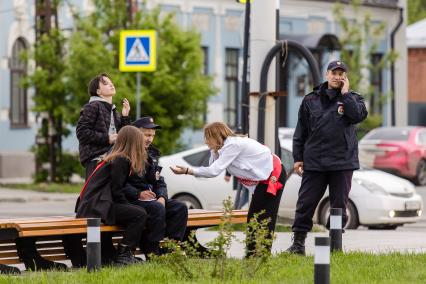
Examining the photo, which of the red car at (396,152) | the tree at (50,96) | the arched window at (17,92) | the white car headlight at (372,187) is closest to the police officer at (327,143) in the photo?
the white car headlight at (372,187)

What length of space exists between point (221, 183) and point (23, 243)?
8923 mm

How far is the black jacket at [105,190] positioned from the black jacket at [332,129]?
168cm

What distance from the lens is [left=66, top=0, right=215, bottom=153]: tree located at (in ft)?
99.0

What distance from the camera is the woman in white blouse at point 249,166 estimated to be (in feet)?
40.0

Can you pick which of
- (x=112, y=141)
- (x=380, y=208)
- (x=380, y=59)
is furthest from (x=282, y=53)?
(x=380, y=59)

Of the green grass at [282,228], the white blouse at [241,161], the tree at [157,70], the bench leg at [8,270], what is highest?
the tree at [157,70]

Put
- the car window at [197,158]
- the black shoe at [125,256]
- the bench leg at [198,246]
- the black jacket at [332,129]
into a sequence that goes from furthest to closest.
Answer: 1. the car window at [197,158]
2. the black jacket at [332,129]
3. the black shoe at [125,256]
4. the bench leg at [198,246]

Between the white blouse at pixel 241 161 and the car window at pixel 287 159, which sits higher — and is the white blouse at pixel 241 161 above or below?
above

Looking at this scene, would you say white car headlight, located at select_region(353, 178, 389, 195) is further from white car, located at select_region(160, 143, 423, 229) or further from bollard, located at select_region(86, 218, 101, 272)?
A: bollard, located at select_region(86, 218, 101, 272)

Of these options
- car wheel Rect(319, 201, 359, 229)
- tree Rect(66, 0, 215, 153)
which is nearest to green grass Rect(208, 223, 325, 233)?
car wheel Rect(319, 201, 359, 229)

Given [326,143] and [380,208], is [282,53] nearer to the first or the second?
[380,208]

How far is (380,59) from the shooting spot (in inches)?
2085

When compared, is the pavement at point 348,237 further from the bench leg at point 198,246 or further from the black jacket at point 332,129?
the black jacket at point 332,129

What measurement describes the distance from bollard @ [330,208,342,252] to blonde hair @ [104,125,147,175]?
1.75 m
